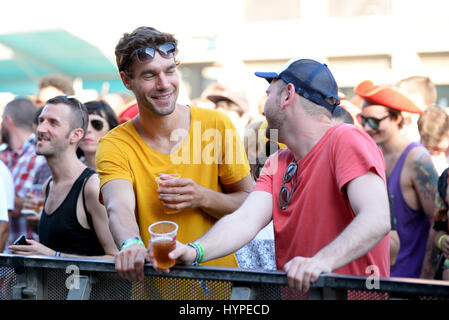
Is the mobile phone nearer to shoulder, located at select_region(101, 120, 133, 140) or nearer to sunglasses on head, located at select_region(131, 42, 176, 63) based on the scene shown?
shoulder, located at select_region(101, 120, 133, 140)

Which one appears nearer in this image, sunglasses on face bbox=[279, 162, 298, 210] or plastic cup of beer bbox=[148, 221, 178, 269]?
plastic cup of beer bbox=[148, 221, 178, 269]

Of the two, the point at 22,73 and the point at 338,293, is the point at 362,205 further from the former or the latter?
the point at 22,73

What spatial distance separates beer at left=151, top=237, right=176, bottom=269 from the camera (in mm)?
1926

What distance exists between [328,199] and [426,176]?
6.69 ft

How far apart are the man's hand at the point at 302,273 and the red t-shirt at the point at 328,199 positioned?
43cm

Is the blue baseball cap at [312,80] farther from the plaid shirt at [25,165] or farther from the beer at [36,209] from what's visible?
the plaid shirt at [25,165]

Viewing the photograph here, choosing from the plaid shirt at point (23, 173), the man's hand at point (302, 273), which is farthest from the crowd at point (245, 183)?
the plaid shirt at point (23, 173)

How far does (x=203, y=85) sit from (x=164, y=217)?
13509 millimetres

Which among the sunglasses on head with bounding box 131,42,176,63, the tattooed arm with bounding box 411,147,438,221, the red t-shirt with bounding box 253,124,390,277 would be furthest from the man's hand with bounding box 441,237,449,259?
the sunglasses on head with bounding box 131,42,176,63

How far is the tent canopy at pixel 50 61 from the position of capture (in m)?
15.1

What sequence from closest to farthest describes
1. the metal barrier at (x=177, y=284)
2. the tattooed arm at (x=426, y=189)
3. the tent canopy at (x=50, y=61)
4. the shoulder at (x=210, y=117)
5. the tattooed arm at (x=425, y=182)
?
the metal barrier at (x=177, y=284), the shoulder at (x=210, y=117), the tattooed arm at (x=426, y=189), the tattooed arm at (x=425, y=182), the tent canopy at (x=50, y=61)

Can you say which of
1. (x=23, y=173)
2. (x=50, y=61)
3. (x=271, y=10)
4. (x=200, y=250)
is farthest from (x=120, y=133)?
(x=50, y=61)

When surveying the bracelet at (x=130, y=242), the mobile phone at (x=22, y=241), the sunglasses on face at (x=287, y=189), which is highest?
the sunglasses on face at (x=287, y=189)

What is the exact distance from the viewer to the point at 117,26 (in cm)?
1652
